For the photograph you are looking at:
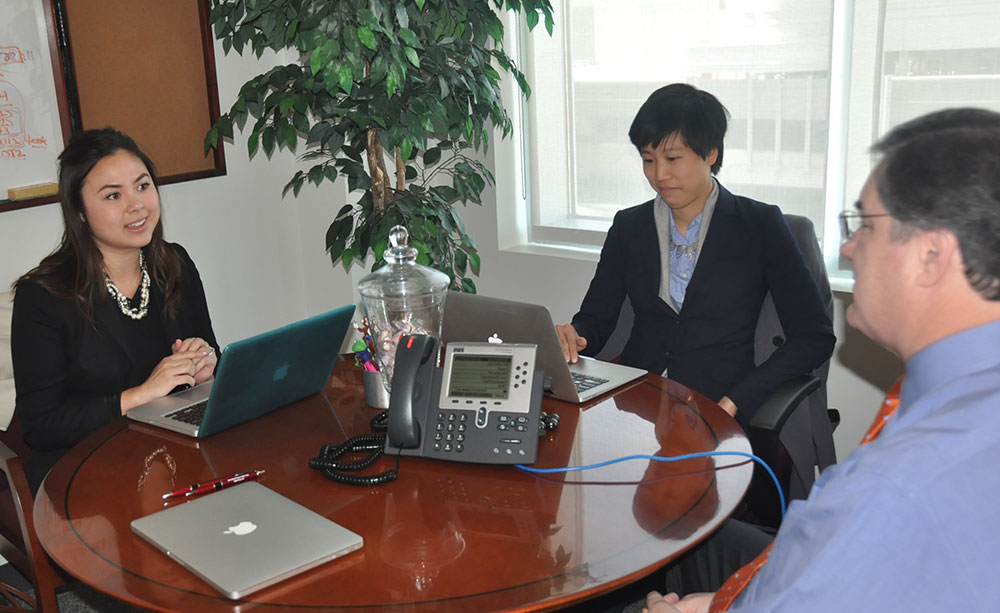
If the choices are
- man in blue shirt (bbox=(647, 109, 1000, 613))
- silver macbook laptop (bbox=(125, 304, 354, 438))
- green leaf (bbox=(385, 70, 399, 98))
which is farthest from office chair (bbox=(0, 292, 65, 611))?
man in blue shirt (bbox=(647, 109, 1000, 613))

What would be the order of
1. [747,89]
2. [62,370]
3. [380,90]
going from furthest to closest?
[747,89] → [380,90] → [62,370]

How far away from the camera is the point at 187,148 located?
3.50m

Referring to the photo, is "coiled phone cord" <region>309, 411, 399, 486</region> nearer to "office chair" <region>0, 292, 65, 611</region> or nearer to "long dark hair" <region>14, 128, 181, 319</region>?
"office chair" <region>0, 292, 65, 611</region>

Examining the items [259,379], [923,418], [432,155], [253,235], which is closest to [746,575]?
[923,418]

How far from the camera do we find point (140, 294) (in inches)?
95.3

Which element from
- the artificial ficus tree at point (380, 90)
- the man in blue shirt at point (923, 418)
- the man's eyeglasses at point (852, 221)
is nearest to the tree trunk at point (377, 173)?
the artificial ficus tree at point (380, 90)

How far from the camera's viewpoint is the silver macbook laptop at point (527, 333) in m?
1.84

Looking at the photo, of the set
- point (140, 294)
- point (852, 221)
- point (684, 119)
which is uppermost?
point (684, 119)

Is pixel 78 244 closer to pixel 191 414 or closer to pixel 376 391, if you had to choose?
pixel 191 414

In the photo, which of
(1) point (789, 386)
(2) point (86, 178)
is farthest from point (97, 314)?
(1) point (789, 386)

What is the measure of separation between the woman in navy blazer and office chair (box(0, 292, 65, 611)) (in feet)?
4.16

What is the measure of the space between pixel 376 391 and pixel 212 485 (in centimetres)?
48

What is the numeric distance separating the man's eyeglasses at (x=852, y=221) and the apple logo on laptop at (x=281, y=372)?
1164 mm

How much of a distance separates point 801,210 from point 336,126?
159cm
